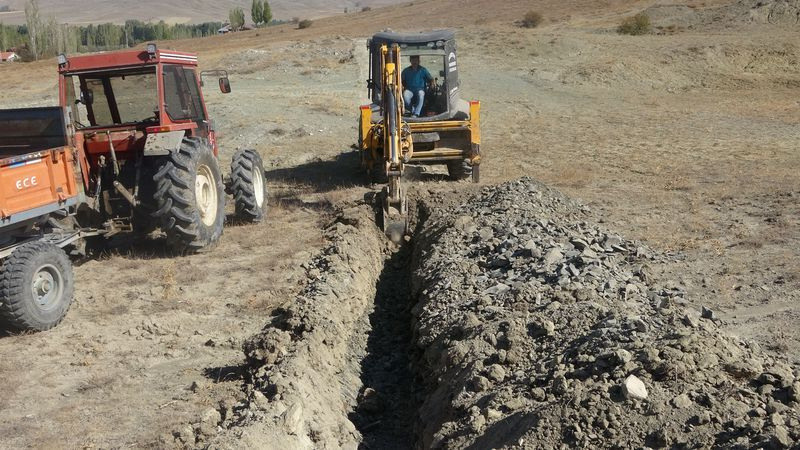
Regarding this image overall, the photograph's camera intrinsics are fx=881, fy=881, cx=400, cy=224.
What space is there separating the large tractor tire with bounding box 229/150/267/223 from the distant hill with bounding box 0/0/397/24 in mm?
144874

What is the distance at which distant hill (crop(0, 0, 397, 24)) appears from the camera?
152m

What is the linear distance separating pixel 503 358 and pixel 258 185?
21.0 ft

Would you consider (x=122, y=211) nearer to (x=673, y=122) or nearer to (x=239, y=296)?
(x=239, y=296)

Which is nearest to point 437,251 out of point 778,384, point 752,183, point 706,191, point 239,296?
point 239,296

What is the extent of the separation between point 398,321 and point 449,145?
560 cm

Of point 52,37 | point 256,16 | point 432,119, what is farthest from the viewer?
point 256,16

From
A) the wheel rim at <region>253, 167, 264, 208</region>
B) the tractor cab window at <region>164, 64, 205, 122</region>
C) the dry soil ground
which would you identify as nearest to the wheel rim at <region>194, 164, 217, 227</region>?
the dry soil ground

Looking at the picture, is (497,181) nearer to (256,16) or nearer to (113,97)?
(113,97)

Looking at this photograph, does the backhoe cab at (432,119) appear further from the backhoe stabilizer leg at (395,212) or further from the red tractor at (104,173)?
the red tractor at (104,173)

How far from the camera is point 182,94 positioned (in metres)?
10.6

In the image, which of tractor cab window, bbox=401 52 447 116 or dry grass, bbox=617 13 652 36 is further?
dry grass, bbox=617 13 652 36

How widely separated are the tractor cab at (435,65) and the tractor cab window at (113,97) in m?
4.40

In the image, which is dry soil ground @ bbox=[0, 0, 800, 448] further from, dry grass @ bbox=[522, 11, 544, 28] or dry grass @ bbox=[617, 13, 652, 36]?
dry grass @ bbox=[522, 11, 544, 28]

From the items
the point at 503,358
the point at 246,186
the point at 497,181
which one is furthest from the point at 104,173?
the point at 497,181
